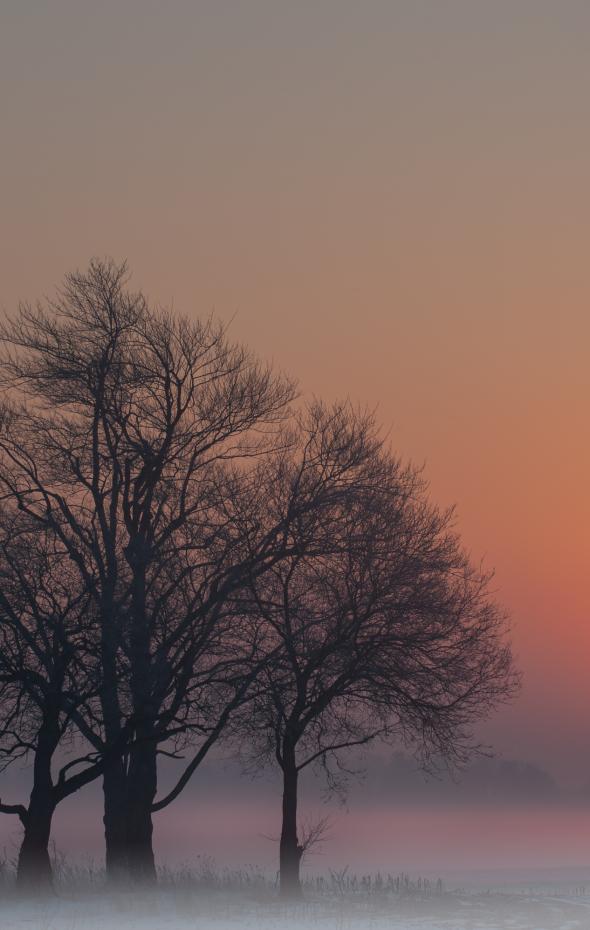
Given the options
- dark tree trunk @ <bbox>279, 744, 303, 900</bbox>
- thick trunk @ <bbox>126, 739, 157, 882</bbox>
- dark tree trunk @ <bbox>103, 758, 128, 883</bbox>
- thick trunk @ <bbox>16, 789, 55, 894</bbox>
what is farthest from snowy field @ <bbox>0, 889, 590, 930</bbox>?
dark tree trunk @ <bbox>103, 758, 128, 883</bbox>

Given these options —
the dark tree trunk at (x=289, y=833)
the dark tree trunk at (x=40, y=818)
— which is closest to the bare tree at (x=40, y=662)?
the dark tree trunk at (x=40, y=818)

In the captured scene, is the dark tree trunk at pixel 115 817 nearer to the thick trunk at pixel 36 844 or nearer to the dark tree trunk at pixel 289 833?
the thick trunk at pixel 36 844

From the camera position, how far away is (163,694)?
80.8ft

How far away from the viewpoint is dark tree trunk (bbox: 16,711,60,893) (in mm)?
25219

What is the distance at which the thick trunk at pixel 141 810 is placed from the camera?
1026 inches

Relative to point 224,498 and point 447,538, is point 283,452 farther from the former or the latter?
point 447,538

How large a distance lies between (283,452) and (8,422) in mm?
6611

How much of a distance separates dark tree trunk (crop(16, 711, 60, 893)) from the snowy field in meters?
0.76

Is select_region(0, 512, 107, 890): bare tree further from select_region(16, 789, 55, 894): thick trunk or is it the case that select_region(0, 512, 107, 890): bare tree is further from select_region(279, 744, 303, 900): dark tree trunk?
select_region(279, 744, 303, 900): dark tree trunk

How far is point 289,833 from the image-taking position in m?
27.6

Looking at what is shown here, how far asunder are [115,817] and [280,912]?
5.05 meters

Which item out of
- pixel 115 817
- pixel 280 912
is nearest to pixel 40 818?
pixel 115 817

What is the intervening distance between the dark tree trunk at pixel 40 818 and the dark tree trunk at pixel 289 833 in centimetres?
526

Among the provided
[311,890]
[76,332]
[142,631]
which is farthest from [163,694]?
[76,332]
